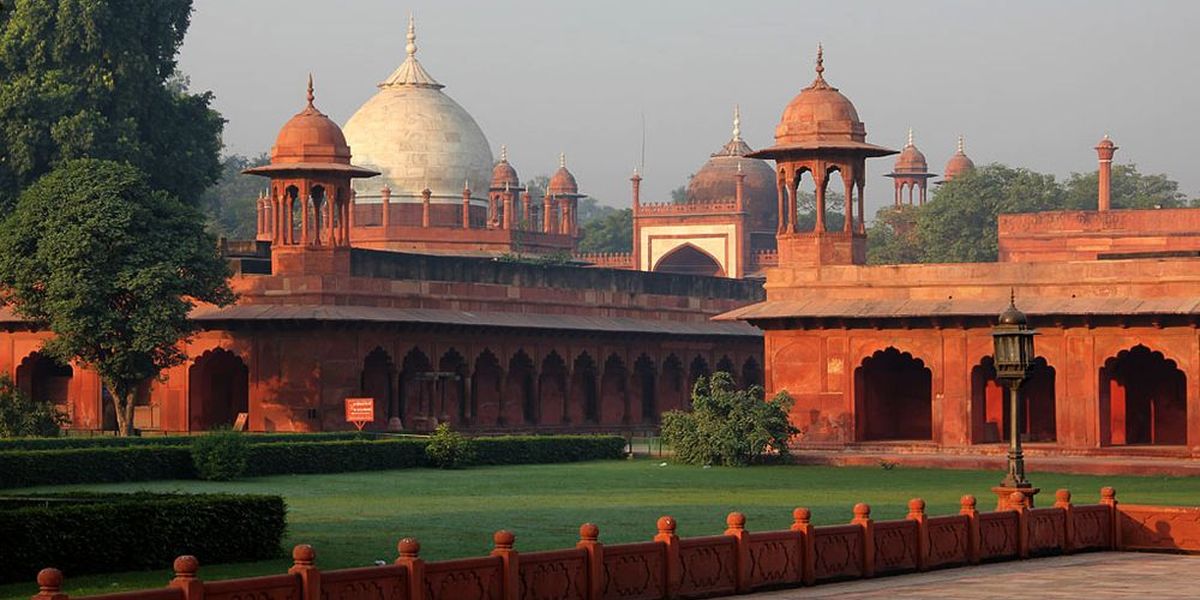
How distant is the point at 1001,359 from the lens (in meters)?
21.5

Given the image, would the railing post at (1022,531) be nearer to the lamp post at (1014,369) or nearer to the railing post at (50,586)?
the lamp post at (1014,369)

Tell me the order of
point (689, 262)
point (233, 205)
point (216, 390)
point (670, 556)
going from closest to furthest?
point (670, 556)
point (216, 390)
point (689, 262)
point (233, 205)

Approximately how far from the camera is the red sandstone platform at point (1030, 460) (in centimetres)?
3325

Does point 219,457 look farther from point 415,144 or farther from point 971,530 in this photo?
point 415,144

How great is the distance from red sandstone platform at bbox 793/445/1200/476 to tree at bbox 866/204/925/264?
3983 cm

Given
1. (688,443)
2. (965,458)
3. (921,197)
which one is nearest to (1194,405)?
(965,458)

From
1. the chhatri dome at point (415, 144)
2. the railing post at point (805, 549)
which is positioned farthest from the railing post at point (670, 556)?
the chhatri dome at point (415, 144)

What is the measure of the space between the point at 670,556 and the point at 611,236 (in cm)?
8731

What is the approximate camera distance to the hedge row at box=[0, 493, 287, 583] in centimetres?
1706

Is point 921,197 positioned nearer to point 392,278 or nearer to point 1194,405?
point 392,278

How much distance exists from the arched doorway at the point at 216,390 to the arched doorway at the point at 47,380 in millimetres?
3091

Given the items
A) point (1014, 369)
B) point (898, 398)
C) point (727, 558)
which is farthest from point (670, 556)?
point (898, 398)

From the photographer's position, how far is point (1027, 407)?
3978 centimetres

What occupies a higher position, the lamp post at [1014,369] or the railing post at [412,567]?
the lamp post at [1014,369]
